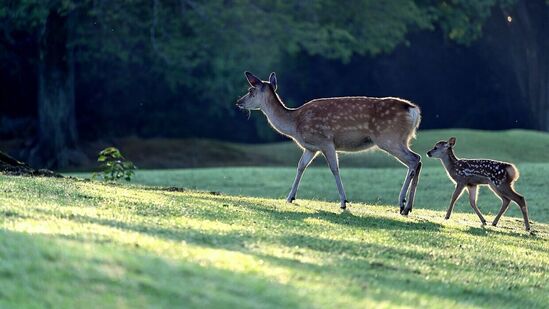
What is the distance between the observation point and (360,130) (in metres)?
15.7

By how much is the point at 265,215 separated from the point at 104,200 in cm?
182

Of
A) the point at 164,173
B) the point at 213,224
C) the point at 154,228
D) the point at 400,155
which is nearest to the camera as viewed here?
the point at 154,228

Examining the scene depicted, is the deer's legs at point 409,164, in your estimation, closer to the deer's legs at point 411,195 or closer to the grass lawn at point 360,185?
the deer's legs at point 411,195

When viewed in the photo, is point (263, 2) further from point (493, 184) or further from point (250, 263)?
point (250, 263)

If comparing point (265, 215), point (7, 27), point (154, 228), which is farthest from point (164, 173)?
point (154, 228)

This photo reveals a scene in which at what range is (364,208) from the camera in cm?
1675

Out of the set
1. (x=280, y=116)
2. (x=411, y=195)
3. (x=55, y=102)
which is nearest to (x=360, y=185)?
(x=280, y=116)

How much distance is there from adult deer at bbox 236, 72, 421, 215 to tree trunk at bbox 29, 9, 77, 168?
19613 millimetres

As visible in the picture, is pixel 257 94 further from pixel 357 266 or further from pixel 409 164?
pixel 357 266

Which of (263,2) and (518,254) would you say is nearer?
(518,254)

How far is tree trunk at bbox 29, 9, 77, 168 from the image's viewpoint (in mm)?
34531

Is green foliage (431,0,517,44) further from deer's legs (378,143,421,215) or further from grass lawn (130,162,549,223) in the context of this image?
deer's legs (378,143,421,215)

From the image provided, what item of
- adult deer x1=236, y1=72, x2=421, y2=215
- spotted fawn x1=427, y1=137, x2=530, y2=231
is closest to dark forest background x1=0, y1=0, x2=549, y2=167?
adult deer x1=236, y1=72, x2=421, y2=215

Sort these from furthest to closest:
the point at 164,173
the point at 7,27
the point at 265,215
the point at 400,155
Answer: the point at 7,27 < the point at 164,173 < the point at 400,155 < the point at 265,215
